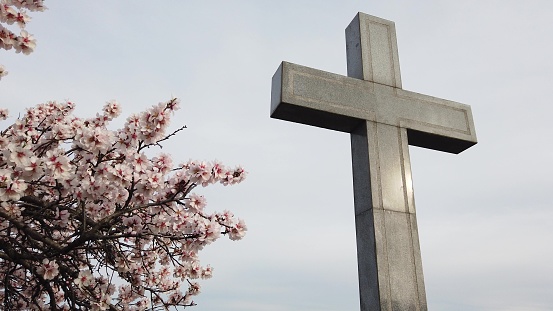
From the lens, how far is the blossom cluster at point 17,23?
360cm

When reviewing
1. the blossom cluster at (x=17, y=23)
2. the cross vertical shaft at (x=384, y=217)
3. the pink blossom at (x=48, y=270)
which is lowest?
the pink blossom at (x=48, y=270)

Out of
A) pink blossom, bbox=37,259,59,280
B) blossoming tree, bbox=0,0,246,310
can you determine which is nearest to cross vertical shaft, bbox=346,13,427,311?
blossoming tree, bbox=0,0,246,310

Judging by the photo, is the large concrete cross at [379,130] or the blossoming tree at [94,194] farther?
the large concrete cross at [379,130]

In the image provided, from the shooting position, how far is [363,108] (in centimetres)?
509

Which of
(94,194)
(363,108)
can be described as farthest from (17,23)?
(363,108)

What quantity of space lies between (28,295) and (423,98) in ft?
16.9

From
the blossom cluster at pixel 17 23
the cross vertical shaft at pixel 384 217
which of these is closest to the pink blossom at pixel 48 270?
the blossom cluster at pixel 17 23

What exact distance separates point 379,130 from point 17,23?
3.54 meters

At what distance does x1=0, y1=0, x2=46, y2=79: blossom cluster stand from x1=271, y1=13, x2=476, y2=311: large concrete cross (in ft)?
7.51

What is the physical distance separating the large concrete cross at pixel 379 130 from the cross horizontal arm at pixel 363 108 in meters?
0.01

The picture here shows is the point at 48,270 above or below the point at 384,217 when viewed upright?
below

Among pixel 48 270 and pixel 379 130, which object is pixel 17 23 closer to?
pixel 48 270

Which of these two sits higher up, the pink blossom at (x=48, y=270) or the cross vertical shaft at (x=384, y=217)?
the cross vertical shaft at (x=384, y=217)

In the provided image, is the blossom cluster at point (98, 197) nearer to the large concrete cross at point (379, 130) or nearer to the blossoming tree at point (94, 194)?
the blossoming tree at point (94, 194)
